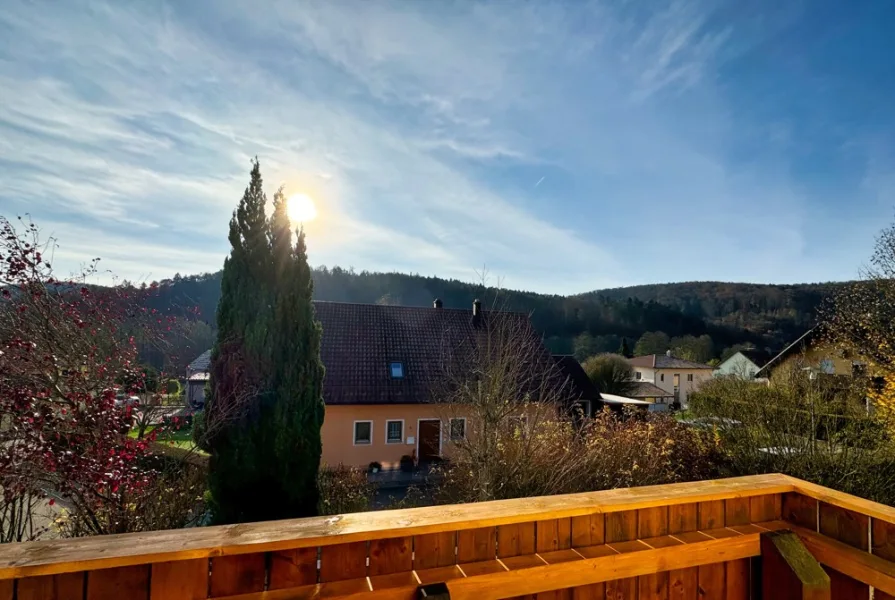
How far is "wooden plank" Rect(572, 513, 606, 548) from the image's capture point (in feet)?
5.30

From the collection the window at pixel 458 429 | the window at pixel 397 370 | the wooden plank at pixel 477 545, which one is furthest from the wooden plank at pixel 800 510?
the window at pixel 397 370

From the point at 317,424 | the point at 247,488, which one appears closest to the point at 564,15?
the point at 317,424

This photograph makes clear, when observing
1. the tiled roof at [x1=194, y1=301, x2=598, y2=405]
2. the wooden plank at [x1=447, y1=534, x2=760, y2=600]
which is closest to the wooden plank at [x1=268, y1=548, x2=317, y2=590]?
the wooden plank at [x1=447, y1=534, x2=760, y2=600]

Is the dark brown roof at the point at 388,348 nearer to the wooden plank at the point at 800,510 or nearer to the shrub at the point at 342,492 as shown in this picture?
the shrub at the point at 342,492

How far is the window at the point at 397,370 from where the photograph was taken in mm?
14586

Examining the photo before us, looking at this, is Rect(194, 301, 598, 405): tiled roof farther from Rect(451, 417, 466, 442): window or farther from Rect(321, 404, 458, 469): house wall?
Rect(451, 417, 466, 442): window

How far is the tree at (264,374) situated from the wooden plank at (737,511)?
6.60 m

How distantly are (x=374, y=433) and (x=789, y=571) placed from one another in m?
12.7

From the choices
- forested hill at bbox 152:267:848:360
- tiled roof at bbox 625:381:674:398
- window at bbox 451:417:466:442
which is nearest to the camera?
window at bbox 451:417:466:442

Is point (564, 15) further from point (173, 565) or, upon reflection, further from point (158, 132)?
point (173, 565)

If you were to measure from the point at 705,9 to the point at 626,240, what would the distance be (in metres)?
6.12

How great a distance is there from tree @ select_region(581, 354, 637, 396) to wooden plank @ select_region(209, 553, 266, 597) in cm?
2564

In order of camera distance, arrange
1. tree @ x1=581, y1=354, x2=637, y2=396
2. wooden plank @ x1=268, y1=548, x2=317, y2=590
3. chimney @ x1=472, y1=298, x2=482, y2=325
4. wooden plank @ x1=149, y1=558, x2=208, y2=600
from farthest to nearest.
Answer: tree @ x1=581, y1=354, x2=637, y2=396 → chimney @ x1=472, y1=298, x2=482, y2=325 → wooden plank @ x1=268, y1=548, x2=317, y2=590 → wooden plank @ x1=149, y1=558, x2=208, y2=600

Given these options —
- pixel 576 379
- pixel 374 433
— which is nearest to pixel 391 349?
pixel 374 433
